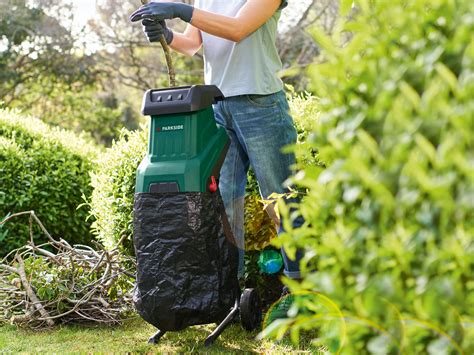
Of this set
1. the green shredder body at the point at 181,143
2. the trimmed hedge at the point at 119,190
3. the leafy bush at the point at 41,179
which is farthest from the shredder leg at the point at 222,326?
the leafy bush at the point at 41,179

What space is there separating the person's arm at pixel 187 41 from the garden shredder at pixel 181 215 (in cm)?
41

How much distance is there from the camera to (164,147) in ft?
9.11

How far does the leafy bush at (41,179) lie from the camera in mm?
4996

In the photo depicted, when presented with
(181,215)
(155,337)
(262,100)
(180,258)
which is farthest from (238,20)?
(155,337)

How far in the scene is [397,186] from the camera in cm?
124

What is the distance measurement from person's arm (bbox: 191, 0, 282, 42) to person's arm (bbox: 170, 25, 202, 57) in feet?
1.33

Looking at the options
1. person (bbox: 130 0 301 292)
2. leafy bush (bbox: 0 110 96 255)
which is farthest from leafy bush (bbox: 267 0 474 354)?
leafy bush (bbox: 0 110 96 255)

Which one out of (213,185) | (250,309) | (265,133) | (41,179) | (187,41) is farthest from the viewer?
(41,179)

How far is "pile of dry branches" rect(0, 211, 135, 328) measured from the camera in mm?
3463

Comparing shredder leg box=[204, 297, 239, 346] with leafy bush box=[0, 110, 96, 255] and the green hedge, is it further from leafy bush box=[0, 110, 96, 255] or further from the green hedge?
leafy bush box=[0, 110, 96, 255]

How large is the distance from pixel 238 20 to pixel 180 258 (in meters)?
0.95

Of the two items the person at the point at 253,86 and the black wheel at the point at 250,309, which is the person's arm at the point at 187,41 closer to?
the person at the point at 253,86

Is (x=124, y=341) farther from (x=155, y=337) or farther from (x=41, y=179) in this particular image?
(x=41, y=179)

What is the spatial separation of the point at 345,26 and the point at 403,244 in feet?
1.69
